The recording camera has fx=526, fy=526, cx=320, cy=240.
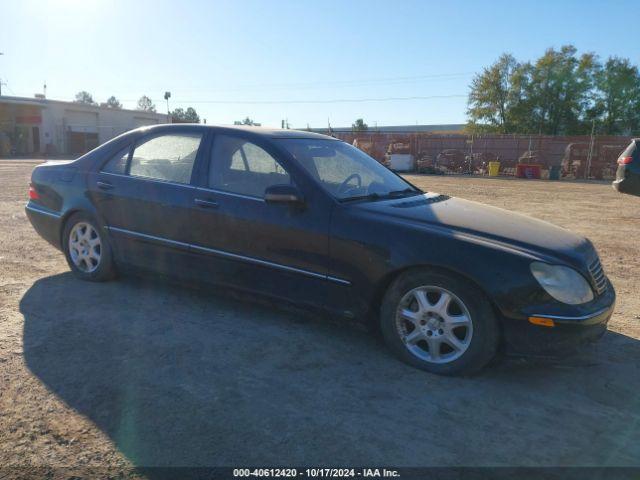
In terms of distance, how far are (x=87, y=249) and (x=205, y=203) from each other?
155 centimetres

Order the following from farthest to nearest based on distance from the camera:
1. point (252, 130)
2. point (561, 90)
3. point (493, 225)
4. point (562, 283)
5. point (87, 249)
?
point (561, 90) → point (87, 249) → point (252, 130) → point (493, 225) → point (562, 283)

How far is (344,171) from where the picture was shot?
4.21 meters

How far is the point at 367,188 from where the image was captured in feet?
13.5

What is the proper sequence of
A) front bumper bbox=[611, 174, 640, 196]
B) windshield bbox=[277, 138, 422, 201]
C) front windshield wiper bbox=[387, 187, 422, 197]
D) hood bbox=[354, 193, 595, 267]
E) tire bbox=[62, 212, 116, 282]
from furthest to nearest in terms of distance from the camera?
front bumper bbox=[611, 174, 640, 196] < tire bbox=[62, 212, 116, 282] < front windshield wiper bbox=[387, 187, 422, 197] < windshield bbox=[277, 138, 422, 201] < hood bbox=[354, 193, 595, 267]

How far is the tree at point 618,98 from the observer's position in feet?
180

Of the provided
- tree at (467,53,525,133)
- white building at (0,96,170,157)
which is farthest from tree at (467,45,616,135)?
white building at (0,96,170,157)

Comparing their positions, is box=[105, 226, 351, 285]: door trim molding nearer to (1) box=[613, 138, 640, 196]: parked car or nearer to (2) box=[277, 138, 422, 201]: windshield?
(2) box=[277, 138, 422, 201]: windshield

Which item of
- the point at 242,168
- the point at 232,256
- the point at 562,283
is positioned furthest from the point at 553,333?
the point at 242,168

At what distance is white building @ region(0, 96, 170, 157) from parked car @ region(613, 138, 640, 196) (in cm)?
4224

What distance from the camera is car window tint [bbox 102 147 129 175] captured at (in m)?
4.70

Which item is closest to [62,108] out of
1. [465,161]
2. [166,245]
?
[465,161]

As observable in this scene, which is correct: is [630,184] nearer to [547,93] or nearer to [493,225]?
[493,225]

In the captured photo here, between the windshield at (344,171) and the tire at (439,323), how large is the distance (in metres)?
0.85

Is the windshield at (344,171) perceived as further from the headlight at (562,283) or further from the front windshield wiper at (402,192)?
the headlight at (562,283)
